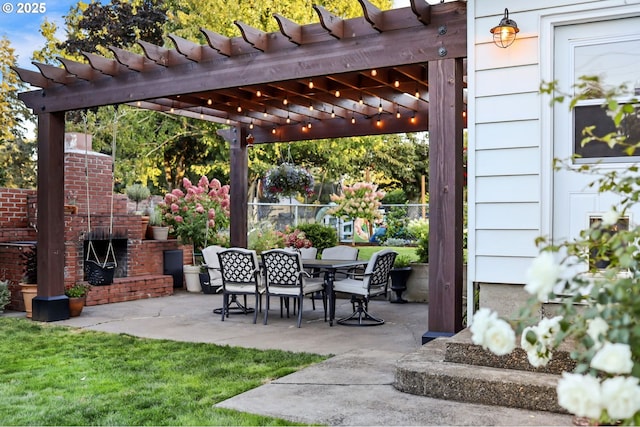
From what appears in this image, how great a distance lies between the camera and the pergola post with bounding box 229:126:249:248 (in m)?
10.2

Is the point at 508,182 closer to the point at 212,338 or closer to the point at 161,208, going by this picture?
the point at 212,338

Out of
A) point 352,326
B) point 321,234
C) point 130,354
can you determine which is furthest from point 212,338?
point 321,234

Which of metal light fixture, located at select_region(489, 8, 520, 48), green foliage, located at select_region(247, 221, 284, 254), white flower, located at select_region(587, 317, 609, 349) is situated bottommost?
green foliage, located at select_region(247, 221, 284, 254)

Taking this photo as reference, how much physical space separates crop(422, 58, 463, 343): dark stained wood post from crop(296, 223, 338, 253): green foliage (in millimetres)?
5763

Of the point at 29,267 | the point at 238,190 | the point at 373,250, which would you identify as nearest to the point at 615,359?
the point at 29,267

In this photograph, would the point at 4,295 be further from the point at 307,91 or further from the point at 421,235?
the point at 421,235

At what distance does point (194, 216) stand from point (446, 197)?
6798mm

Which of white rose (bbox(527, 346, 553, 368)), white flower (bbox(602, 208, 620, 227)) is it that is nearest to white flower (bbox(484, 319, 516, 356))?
white rose (bbox(527, 346, 553, 368))

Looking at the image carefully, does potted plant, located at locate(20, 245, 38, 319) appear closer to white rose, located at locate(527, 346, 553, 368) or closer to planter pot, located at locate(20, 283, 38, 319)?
planter pot, located at locate(20, 283, 38, 319)

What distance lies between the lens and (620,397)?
58.4 inches

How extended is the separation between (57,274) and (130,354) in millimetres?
2617

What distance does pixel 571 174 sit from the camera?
4.49 metres

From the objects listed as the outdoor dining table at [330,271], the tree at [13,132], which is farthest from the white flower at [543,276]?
the tree at [13,132]

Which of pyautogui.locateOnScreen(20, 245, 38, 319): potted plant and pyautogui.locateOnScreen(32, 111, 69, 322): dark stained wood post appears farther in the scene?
pyautogui.locateOnScreen(20, 245, 38, 319): potted plant
